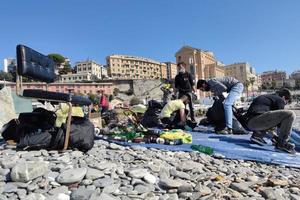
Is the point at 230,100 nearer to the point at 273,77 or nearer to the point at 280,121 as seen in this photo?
the point at 280,121

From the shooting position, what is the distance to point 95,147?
393 cm

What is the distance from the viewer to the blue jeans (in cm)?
549

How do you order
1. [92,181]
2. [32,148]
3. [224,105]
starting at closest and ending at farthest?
[92,181] < [32,148] < [224,105]

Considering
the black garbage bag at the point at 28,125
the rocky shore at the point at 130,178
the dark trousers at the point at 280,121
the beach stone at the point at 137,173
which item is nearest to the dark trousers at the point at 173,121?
the dark trousers at the point at 280,121

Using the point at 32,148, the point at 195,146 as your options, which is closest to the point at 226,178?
the point at 195,146

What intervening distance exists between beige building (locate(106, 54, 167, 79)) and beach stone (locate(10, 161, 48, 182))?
114709mm

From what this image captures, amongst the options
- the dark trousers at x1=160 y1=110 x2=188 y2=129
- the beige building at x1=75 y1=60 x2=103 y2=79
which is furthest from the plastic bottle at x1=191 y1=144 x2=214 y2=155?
the beige building at x1=75 y1=60 x2=103 y2=79

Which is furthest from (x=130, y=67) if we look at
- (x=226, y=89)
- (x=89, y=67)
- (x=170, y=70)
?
(x=226, y=89)

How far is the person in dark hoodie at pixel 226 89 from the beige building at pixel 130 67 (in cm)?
11137

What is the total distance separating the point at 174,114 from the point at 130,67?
11898 cm

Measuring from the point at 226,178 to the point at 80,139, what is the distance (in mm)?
1717

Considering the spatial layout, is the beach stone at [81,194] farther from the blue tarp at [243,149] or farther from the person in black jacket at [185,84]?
the person in black jacket at [185,84]

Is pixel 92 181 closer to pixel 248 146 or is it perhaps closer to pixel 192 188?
pixel 192 188

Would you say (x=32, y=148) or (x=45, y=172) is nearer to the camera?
(x=45, y=172)
